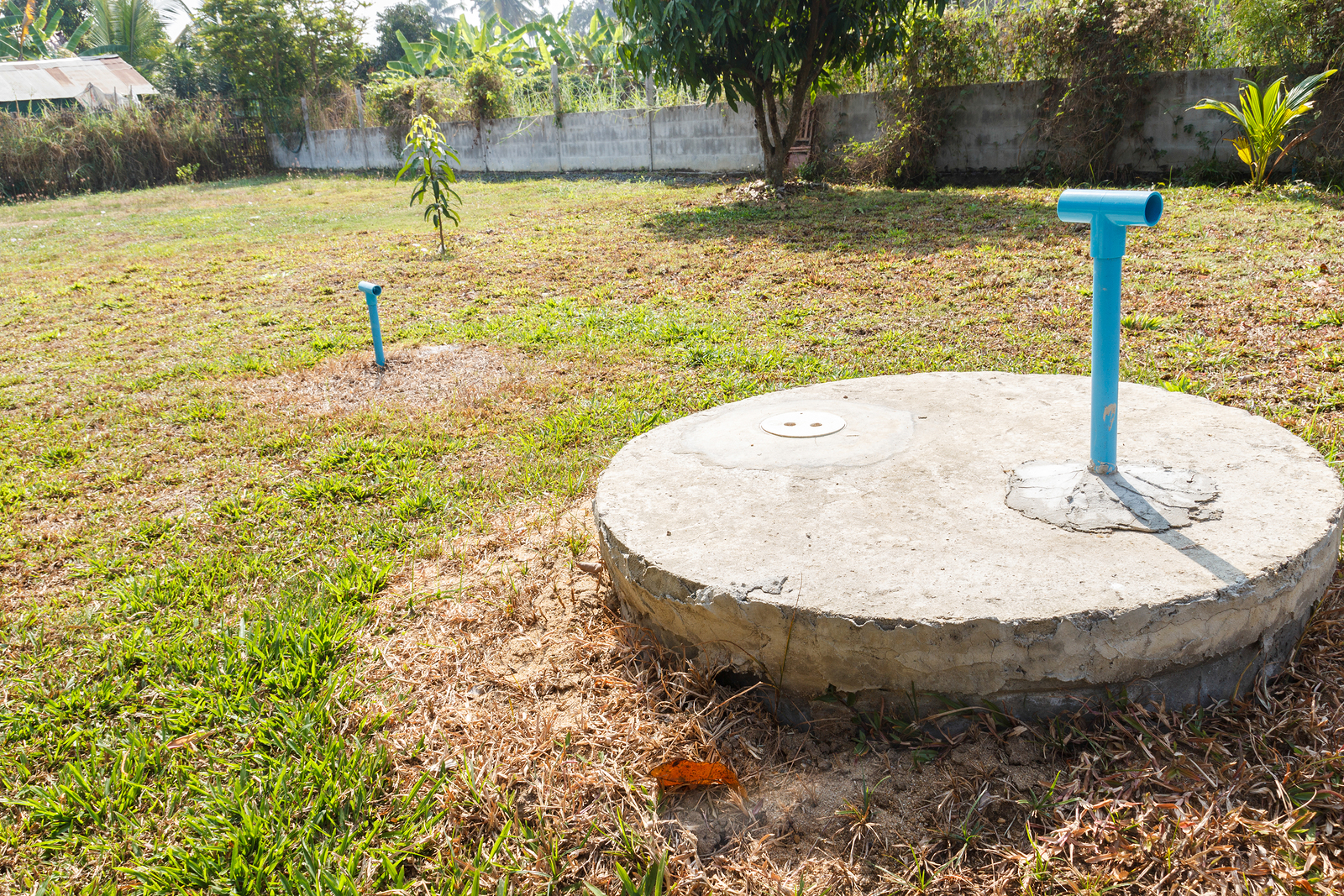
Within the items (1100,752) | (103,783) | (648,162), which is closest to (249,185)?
(648,162)

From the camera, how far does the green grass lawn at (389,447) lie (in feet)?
5.47

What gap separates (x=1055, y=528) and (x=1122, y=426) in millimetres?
668

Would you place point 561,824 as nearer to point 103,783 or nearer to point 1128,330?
point 103,783

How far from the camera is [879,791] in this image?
1.62 m

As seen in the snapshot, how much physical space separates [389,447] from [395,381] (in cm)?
99

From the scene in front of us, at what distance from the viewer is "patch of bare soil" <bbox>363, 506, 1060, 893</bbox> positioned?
152 cm

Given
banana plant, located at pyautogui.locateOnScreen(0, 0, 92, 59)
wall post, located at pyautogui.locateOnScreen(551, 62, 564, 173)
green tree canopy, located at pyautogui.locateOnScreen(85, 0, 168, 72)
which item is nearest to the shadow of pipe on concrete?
wall post, located at pyautogui.locateOnScreen(551, 62, 564, 173)

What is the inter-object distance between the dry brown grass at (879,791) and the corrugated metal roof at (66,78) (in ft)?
98.5

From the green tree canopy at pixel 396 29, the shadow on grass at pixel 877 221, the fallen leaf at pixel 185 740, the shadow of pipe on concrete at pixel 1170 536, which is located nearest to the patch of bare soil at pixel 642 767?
the fallen leaf at pixel 185 740

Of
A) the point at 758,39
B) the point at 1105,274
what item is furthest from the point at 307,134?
the point at 1105,274

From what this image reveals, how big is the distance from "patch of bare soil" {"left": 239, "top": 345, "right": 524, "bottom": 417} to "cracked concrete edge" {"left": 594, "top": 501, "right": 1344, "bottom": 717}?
2748mm

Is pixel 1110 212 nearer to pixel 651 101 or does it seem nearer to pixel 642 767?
pixel 642 767

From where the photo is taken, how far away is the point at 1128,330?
4.33m

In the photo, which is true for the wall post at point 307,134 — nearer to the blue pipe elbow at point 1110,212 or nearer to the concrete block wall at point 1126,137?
the concrete block wall at point 1126,137
